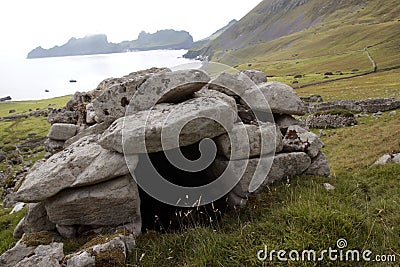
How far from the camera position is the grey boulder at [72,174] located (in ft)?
29.3

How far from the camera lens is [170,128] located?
8.84 meters

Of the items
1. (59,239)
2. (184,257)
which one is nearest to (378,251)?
(184,257)

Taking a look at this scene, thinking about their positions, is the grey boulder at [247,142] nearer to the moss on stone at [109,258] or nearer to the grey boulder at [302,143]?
the grey boulder at [302,143]

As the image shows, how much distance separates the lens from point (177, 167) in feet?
34.1

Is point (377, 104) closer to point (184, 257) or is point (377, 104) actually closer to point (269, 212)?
point (269, 212)

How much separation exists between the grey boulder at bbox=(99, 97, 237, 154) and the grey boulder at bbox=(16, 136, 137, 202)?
1.49 ft

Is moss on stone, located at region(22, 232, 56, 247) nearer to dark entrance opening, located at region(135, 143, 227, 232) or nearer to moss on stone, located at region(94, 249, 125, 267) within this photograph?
moss on stone, located at region(94, 249, 125, 267)

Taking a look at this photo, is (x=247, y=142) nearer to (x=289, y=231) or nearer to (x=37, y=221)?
(x=289, y=231)

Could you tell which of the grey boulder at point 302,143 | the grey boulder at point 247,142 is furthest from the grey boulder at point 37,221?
the grey boulder at point 302,143

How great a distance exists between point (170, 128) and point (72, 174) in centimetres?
333

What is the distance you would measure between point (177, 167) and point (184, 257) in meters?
3.80

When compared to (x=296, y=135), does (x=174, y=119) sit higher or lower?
higher

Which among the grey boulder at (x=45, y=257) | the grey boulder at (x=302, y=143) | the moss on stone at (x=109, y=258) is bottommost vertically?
the moss on stone at (x=109, y=258)

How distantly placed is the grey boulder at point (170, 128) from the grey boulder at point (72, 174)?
46 centimetres
